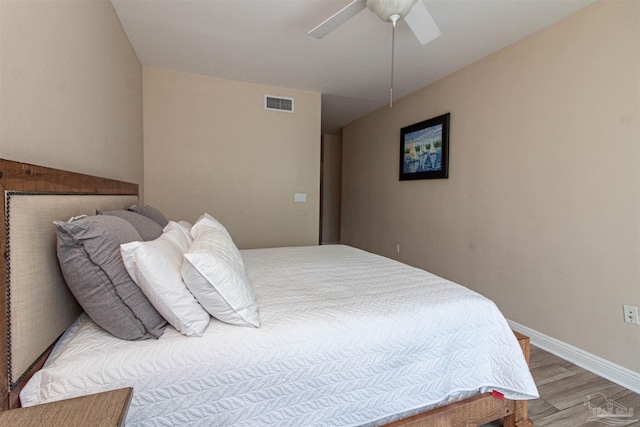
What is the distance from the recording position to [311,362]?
3.42 feet

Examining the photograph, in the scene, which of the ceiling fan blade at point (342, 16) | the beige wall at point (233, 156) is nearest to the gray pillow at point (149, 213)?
the beige wall at point (233, 156)

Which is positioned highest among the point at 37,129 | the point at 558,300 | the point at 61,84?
the point at 61,84

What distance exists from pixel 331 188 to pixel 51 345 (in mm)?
5329

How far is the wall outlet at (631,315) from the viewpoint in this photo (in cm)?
175

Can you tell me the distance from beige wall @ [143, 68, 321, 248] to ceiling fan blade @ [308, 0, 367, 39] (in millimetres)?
1703

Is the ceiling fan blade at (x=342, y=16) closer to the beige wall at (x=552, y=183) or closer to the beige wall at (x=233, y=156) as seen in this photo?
the beige wall at (x=552, y=183)

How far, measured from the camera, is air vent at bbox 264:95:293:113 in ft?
11.3

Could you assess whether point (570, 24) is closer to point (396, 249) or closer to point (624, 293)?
point (624, 293)

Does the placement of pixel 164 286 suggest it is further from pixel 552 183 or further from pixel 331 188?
pixel 331 188

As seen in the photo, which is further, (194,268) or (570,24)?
(570,24)

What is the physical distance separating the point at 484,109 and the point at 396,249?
1974 mm

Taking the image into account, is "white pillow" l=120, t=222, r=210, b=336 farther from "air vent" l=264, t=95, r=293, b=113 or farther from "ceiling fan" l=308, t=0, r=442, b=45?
"air vent" l=264, t=95, r=293, b=113

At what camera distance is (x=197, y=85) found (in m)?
3.14

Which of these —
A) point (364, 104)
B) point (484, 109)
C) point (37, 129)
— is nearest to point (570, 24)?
point (484, 109)
